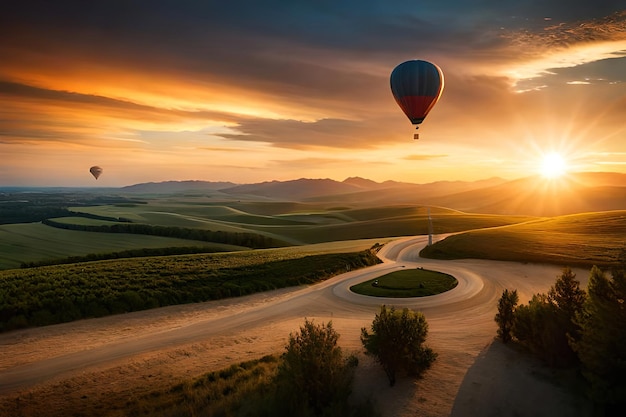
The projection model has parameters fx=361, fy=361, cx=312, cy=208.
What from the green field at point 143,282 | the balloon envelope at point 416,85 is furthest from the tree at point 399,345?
the balloon envelope at point 416,85

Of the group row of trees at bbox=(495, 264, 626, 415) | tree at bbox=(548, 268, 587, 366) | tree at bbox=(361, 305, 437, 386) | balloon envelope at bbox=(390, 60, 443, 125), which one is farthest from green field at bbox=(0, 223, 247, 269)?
tree at bbox=(548, 268, 587, 366)

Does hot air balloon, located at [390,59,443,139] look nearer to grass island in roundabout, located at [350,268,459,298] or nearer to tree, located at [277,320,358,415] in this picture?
grass island in roundabout, located at [350,268,459,298]

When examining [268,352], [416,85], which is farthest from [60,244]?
[416,85]

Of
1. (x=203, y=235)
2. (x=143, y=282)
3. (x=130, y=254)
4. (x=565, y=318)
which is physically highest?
(x=565, y=318)

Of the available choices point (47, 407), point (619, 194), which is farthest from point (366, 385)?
point (619, 194)

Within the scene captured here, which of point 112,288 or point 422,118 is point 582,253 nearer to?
point 422,118

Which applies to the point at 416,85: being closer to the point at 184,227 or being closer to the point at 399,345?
the point at 399,345
